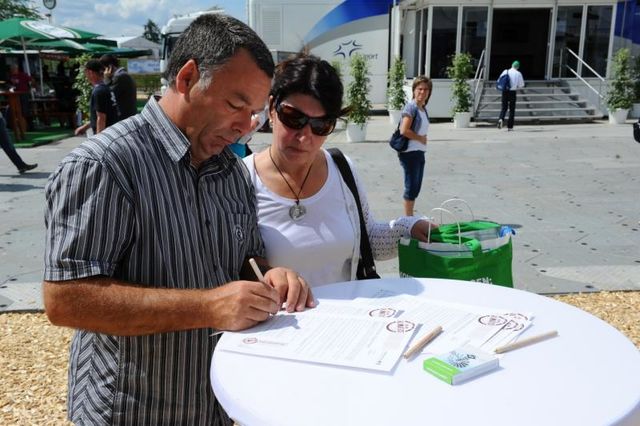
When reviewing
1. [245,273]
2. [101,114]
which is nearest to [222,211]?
[245,273]

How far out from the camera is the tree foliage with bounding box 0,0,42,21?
33.9m

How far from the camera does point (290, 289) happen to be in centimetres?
158

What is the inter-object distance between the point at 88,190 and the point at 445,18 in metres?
17.2

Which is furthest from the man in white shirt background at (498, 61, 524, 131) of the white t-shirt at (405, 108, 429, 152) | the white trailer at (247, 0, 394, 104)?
the white t-shirt at (405, 108, 429, 152)

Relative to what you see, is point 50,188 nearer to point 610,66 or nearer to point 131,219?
point 131,219

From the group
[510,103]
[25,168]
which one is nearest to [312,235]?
[25,168]

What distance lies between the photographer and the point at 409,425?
1062 millimetres

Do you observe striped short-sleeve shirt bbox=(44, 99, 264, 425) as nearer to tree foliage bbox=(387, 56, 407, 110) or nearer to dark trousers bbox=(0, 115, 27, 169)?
dark trousers bbox=(0, 115, 27, 169)

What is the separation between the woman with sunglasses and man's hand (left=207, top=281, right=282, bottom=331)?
0.63 meters

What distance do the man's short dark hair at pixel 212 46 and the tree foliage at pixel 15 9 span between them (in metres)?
38.2

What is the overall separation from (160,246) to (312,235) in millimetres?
804

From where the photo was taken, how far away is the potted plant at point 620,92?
50.8ft

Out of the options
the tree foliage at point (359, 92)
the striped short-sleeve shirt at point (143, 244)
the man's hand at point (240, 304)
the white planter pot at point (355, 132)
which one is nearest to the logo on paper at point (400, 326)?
the man's hand at point (240, 304)

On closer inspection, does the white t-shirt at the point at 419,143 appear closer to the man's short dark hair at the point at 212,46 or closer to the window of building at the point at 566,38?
the man's short dark hair at the point at 212,46
